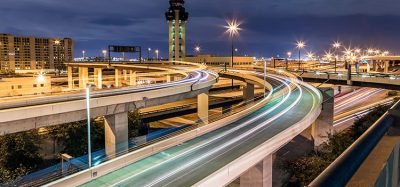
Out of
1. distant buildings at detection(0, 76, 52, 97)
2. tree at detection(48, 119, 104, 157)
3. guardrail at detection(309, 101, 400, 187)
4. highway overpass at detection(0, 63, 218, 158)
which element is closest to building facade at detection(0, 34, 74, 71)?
distant buildings at detection(0, 76, 52, 97)

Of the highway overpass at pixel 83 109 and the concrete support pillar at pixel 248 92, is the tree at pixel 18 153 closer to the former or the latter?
the highway overpass at pixel 83 109

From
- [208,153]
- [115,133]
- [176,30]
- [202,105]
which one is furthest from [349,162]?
[176,30]

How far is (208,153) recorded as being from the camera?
21594 millimetres

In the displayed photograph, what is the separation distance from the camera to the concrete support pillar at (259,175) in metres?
27.3

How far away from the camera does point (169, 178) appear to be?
1794 centimetres

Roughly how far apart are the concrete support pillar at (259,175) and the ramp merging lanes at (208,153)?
2693 millimetres

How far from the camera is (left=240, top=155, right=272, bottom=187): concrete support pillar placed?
27.3 metres

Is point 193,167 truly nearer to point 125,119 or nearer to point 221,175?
point 221,175

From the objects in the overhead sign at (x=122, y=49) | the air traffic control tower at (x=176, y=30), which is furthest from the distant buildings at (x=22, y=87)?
the air traffic control tower at (x=176, y=30)

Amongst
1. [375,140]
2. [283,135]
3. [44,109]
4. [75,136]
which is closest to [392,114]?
[375,140]

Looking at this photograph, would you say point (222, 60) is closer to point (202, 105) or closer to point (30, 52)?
point (202, 105)

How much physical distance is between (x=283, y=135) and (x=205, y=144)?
573cm

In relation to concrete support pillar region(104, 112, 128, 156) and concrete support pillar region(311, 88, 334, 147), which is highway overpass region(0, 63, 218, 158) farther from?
concrete support pillar region(311, 88, 334, 147)

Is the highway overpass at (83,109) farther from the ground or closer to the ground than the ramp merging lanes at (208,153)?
farther from the ground
